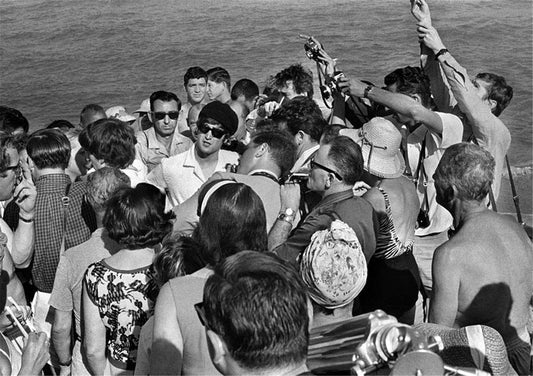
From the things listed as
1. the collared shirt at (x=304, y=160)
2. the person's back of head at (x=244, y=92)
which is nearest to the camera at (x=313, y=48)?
the collared shirt at (x=304, y=160)

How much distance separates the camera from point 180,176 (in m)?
5.00

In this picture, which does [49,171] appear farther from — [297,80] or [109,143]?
[297,80]

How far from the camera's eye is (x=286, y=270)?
2189 mm

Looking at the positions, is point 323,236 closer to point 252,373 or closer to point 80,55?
point 252,373

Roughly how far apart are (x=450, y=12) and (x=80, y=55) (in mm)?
7360

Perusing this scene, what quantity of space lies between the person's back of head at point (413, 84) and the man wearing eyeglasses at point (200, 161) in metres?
1.17

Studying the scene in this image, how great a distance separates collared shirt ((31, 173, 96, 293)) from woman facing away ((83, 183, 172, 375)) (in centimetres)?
95

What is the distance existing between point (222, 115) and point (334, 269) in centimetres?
215

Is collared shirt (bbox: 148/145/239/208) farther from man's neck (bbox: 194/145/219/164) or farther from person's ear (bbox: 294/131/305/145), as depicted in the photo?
person's ear (bbox: 294/131/305/145)

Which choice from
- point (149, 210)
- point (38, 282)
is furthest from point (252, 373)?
point (38, 282)

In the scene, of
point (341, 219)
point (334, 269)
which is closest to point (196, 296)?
point (334, 269)

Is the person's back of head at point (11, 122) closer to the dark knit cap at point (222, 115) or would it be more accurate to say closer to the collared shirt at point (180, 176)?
the collared shirt at point (180, 176)

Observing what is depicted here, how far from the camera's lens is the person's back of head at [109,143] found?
4.62m

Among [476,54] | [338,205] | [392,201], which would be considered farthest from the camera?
[476,54]
